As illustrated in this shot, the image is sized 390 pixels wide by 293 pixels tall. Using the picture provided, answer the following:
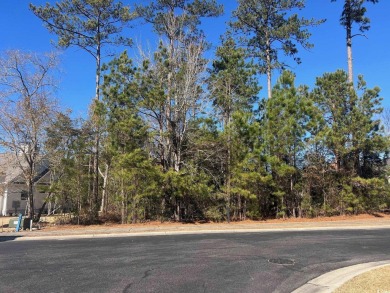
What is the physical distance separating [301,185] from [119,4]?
17853 mm

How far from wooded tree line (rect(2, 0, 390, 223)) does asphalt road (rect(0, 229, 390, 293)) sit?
7664 mm

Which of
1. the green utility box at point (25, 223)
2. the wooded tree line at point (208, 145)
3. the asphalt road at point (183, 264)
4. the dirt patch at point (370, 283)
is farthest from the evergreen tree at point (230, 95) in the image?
the dirt patch at point (370, 283)

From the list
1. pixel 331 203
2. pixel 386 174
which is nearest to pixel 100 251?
pixel 331 203

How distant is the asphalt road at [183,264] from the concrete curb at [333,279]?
0.23 meters

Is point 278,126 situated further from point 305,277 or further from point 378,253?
point 305,277

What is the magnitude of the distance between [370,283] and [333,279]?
2.68 ft

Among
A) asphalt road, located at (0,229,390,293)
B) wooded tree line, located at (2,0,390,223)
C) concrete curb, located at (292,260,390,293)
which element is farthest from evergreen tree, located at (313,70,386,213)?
concrete curb, located at (292,260,390,293)

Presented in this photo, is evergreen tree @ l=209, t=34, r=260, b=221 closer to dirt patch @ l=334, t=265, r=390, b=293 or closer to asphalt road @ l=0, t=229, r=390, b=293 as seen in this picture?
asphalt road @ l=0, t=229, r=390, b=293

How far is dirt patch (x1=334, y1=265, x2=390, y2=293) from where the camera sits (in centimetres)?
593

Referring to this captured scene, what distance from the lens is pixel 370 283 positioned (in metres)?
6.32

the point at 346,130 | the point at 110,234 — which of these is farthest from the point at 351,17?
the point at 110,234

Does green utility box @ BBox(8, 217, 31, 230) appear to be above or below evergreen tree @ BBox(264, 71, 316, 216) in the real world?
below

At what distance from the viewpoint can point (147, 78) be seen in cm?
1969

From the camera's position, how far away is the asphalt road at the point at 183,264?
6.68m
